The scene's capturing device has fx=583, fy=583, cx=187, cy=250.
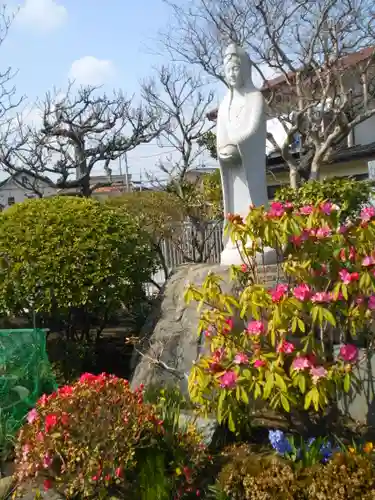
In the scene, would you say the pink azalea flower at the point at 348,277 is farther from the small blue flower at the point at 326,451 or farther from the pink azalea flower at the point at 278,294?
the small blue flower at the point at 326,451

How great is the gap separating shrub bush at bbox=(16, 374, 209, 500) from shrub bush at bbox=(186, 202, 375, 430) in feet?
1.17

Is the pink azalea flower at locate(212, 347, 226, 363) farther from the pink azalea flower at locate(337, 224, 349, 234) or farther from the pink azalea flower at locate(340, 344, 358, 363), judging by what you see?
the pink azalea flower at locate(337, 224, 349, 234)

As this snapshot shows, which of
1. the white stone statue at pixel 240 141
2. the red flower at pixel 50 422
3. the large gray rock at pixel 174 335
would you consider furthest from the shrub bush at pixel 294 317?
the white stone statue at pixel 240 141

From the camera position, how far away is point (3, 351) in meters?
5.39

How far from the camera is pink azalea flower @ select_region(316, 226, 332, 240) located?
11.9 ft

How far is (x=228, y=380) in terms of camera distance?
11.6ft

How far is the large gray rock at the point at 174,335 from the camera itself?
17.4 ft

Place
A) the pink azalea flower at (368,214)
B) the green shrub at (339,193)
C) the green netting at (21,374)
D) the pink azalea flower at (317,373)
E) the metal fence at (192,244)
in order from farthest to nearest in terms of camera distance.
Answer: the metal fence at (192,244)
the green shrub at (339,193)
the green netting at (21,374)
the pink azalea flower at (368,214)
the pink azalea flower at (317,373)

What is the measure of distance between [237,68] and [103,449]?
4314mm

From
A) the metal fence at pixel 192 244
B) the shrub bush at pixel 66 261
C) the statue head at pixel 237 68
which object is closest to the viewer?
the shrub bush at pixel 66 261

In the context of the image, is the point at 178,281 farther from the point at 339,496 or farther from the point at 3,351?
the point at 339,496

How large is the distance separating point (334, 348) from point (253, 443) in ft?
3.12

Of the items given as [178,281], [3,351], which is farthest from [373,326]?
[3,351]

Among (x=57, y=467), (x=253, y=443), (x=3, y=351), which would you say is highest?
(x=3, y=351)
